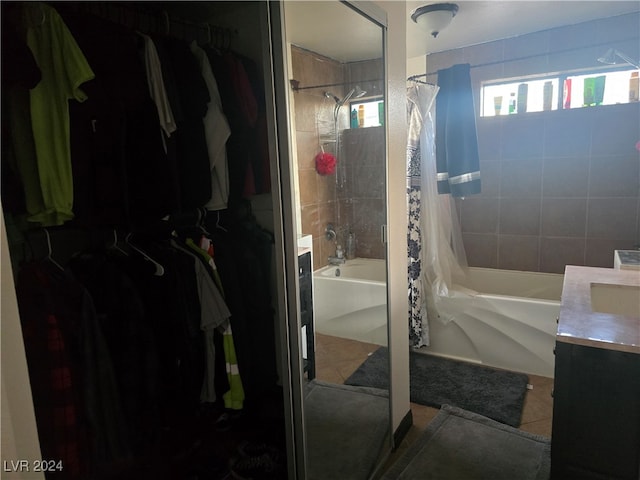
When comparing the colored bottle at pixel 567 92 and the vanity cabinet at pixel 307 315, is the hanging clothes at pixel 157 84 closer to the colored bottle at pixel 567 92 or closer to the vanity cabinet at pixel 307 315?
the vanity cabinet at pixel 307 315

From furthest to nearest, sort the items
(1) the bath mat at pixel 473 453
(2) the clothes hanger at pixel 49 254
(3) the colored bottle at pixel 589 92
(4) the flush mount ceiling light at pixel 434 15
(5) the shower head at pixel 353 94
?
(3) the colored bottle at pixel 589 92 < (4) the flush mount ceiling light at pixel 434 15 < (5) the shower head at pixel 353 94 < (1) the bath mat at pixel 473 453 < (2) the clothes hanger at pixel 49 254

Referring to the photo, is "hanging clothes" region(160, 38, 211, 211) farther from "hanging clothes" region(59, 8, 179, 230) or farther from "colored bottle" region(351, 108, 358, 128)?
"colored bottle" region(351, 108, 358, 128)

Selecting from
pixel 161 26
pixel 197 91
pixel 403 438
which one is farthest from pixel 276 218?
pixel 403 438

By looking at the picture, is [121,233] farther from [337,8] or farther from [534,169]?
[534,169]

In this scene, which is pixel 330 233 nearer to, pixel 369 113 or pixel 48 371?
pixel 369 113

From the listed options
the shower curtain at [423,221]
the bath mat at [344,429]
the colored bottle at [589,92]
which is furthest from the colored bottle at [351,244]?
the colored bottle at [589,92]

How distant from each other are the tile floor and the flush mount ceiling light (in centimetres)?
203

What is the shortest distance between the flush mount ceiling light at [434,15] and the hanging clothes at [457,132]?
43 cm

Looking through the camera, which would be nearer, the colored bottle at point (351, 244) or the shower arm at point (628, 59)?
the colored bottle at point (351, 244)

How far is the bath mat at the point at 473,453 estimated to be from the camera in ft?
6.10

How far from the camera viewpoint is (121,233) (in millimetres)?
1590

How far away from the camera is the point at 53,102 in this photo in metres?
1.24

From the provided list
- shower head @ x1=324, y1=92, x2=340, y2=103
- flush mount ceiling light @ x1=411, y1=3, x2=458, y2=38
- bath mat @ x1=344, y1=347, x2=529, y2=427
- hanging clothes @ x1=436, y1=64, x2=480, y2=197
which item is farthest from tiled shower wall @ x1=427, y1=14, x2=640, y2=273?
shower head @ x1=324, y1=92, x2=340, y2=103

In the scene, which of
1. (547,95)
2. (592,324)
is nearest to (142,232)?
(592,324)
